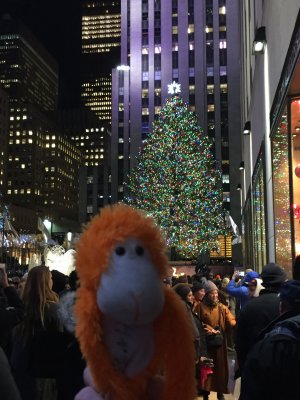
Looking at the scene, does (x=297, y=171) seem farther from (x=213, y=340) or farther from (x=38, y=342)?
(x=38, y=342)

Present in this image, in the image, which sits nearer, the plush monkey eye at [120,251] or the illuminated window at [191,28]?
the plush monkey eye at [120,251]

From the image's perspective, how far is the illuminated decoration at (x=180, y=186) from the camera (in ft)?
133

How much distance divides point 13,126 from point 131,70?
86274mm

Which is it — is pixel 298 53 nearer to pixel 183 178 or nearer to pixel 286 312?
pixel 286 312

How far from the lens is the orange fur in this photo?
2.30 m

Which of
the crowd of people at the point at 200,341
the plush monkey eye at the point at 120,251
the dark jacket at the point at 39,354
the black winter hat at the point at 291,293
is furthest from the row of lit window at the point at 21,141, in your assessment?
the plush monkey eye at the point at 120,251

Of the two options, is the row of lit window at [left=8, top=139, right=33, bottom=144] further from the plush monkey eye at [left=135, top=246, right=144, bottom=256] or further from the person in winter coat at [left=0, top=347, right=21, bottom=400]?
the person in winter coat at [left=0, top=347, right=21, bottom=400]

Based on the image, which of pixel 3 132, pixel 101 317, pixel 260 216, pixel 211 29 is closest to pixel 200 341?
pixel 101 317

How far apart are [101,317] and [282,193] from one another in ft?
29.3

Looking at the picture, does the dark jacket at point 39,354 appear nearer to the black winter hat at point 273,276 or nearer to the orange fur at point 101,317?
the orange fur at point 101,317

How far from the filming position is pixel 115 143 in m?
87.1

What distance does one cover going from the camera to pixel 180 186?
4116 centimetres

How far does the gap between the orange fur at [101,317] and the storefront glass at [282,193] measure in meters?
7.53

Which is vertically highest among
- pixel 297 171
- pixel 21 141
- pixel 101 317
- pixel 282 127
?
pixel 21 141
